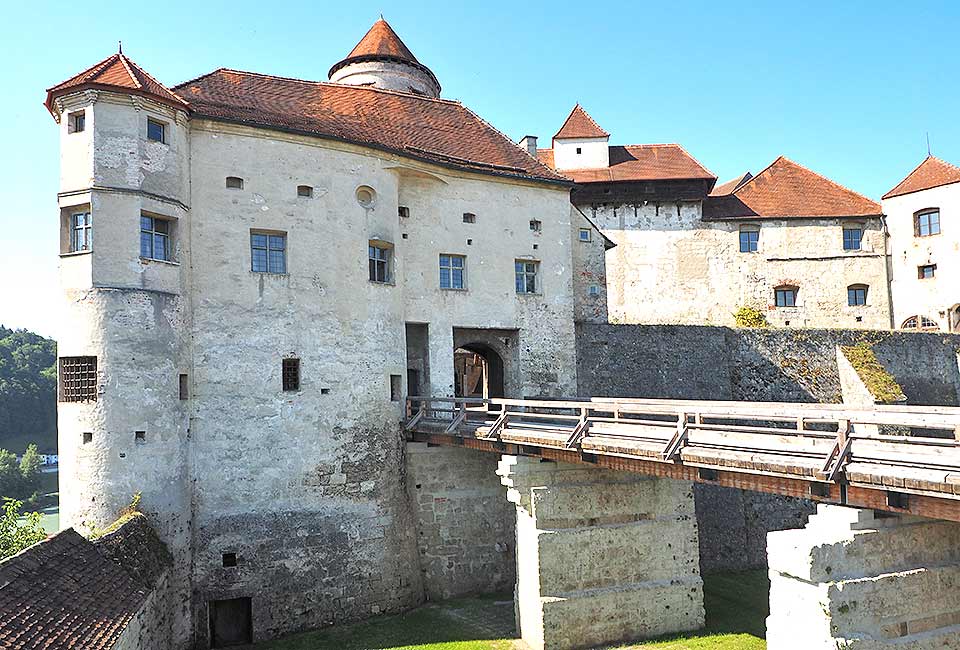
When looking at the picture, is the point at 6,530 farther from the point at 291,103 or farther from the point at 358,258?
the point at 291,103

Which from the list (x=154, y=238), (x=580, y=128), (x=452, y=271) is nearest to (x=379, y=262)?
(x=452, y=271)

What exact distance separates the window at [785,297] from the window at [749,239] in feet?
7.24

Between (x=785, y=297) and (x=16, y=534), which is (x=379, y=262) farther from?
(x=785, y=297)

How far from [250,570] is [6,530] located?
7.86 meters

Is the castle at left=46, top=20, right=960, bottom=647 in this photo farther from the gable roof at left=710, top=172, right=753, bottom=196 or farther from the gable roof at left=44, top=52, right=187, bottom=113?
the gable roof at left=710, top=172, right=753, bottom=196

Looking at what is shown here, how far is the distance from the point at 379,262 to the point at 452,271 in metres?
2.30

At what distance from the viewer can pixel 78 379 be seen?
1517 centimetres

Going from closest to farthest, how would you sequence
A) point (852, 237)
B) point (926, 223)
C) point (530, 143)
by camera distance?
1. point (530, 143)
2. point (926, 223)
3. point (852, 237)

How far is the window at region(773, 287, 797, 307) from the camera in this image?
1323 inches

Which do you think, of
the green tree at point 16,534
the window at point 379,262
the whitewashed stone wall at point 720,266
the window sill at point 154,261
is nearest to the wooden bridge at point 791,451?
the window at point 379,262

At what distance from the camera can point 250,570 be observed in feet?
53.6

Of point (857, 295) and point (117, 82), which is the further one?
point (857, 295)

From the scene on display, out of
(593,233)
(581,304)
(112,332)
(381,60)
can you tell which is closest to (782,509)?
(581,304)

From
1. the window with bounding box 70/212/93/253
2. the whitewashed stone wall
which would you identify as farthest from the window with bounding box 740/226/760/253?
the window with bounding box 70/212/93/253
